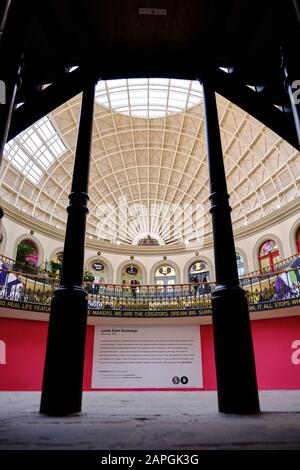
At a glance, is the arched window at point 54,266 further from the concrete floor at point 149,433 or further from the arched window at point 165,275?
the concrete floor at point 149,433

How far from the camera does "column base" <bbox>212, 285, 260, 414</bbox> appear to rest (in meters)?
2.20

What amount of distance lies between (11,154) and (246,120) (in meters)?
15.7

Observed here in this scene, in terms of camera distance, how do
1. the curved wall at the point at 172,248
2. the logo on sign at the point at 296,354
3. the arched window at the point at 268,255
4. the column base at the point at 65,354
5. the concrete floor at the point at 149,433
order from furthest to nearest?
the arched window at the point at 268,255, the curved wall at the point at 172,248, the logo on sign at the point at 296,354, the column base at the point at 65,354, the concrete floor at the point at 149,433

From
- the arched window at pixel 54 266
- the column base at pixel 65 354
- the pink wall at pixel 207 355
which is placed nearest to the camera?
the column base at pixel 65 354

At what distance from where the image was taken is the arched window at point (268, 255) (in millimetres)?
18375

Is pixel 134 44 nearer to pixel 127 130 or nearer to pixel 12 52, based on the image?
pixel 12 52

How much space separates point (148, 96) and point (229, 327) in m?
20.0

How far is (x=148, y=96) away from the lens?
1947cm

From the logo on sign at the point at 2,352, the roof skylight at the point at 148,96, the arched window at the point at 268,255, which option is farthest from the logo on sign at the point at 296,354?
the roof skylight at the point at 148,96

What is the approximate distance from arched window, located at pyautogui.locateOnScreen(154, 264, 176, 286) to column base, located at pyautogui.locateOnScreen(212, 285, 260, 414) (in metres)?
21.3

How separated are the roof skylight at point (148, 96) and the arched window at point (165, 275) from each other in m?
12.5

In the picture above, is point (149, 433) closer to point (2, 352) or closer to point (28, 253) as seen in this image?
point (2, 352)

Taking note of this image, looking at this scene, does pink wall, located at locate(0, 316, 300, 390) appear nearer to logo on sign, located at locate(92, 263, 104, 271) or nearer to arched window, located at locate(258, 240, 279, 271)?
arched window, located at locate(258, 240, 279, 271)
